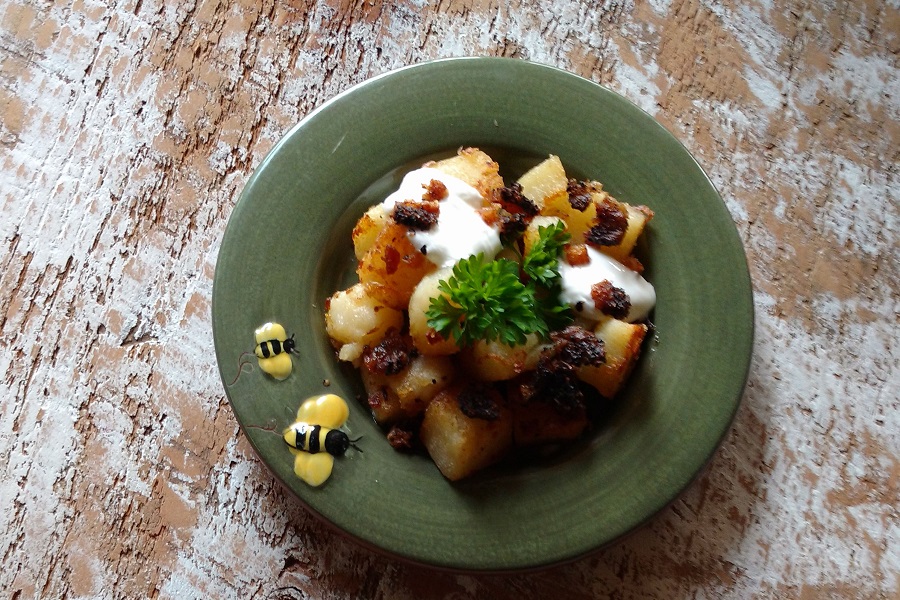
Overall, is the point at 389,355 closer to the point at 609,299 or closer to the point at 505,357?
the point at 505,357

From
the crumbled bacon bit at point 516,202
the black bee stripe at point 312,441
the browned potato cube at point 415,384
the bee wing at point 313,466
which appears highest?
the crumbled bacon bit at point 516,202

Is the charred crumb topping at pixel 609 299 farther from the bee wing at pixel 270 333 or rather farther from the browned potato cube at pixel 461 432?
the bee wing at pixel 270 333

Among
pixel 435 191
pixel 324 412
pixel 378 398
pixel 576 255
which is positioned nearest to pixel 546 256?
pixel 576 255

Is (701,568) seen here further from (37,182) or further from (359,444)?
(37,182)

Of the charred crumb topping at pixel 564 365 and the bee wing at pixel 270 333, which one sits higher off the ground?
the charred crumb topping at pixel 564 365

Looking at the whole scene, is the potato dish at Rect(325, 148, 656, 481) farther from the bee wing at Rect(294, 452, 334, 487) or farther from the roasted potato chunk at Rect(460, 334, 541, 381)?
the bee wing at Rect(294, 452, 334, 487)

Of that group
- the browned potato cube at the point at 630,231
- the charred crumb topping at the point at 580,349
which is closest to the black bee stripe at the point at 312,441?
the charred crumb topping at the point at 580,349
